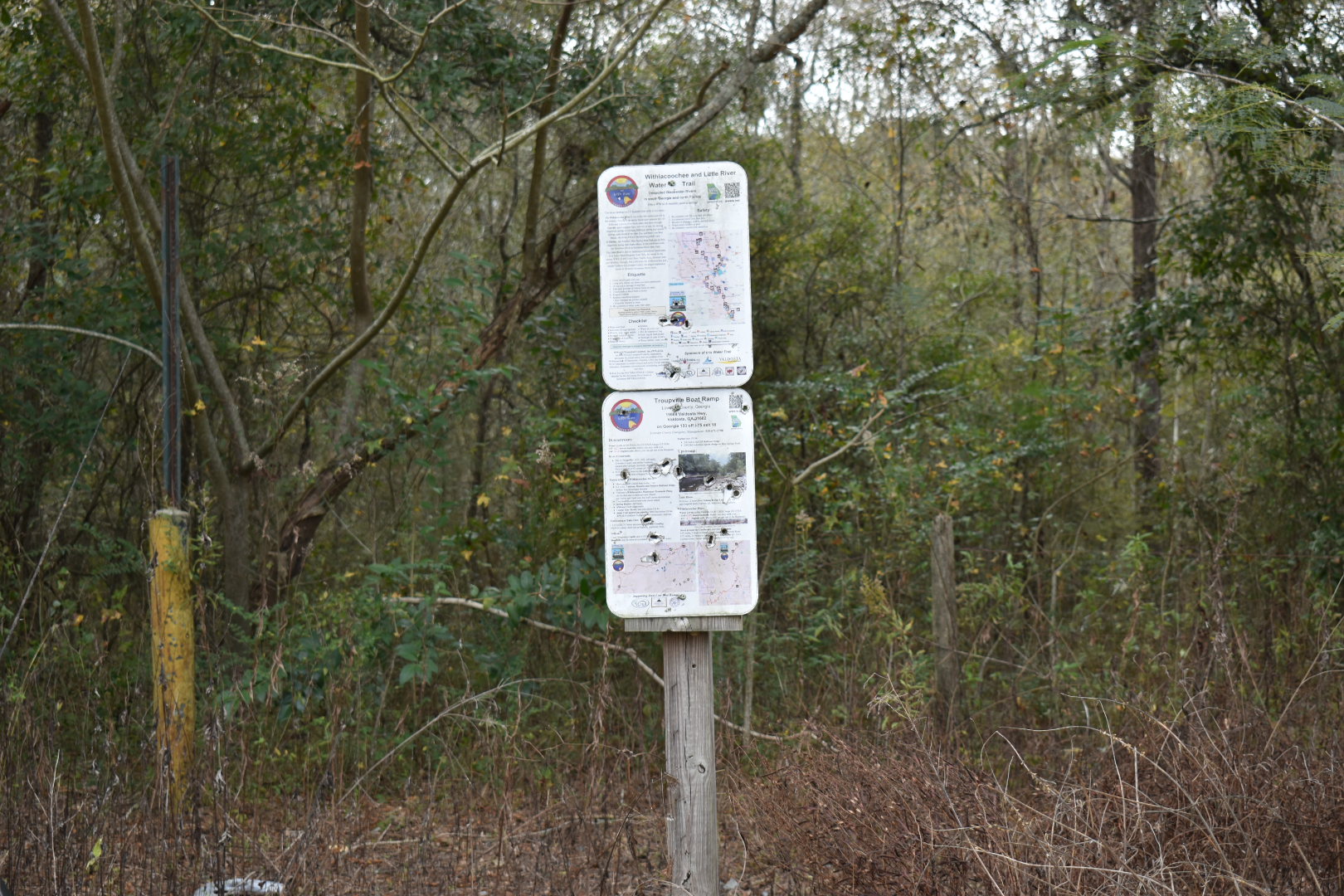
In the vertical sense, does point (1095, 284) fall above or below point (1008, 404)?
above

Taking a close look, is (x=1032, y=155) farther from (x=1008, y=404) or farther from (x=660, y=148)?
(x=660, y=148)

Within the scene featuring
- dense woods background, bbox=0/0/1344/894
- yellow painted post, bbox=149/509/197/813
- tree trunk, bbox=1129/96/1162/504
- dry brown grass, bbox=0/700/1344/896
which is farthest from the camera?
tree trunk, bbox=1129/96/1162/504

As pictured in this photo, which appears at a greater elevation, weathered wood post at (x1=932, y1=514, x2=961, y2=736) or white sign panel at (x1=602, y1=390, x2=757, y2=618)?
white sign panel at (x1=602, y1=390, x2=757, y2=618)

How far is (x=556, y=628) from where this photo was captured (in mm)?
5848

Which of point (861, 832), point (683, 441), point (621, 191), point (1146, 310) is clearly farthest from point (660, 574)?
point (1146, 310)

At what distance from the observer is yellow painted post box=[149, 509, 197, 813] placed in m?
4.50

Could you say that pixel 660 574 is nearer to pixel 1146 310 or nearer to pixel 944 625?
pixel 944 625

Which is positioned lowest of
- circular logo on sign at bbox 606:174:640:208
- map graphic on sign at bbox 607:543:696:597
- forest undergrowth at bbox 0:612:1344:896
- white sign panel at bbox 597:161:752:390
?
forest undergrowth at bbox 0:612:1344:896

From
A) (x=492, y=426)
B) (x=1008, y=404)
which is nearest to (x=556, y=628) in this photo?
(x=1008, y=404)

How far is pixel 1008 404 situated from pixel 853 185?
A: 12.4ft

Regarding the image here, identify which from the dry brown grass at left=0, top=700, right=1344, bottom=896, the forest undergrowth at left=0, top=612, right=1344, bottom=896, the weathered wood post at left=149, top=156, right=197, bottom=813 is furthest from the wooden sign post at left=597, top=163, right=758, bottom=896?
the weathered wood post at left=149, top=156, right=197, bottom=813

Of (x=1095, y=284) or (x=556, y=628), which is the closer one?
(x=556, y=628)

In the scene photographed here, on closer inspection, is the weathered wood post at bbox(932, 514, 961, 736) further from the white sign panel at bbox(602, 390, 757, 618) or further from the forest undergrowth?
the white sign panel at bbox(602, 390, 757, 618)

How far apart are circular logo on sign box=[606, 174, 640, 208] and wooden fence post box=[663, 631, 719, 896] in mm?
1351
